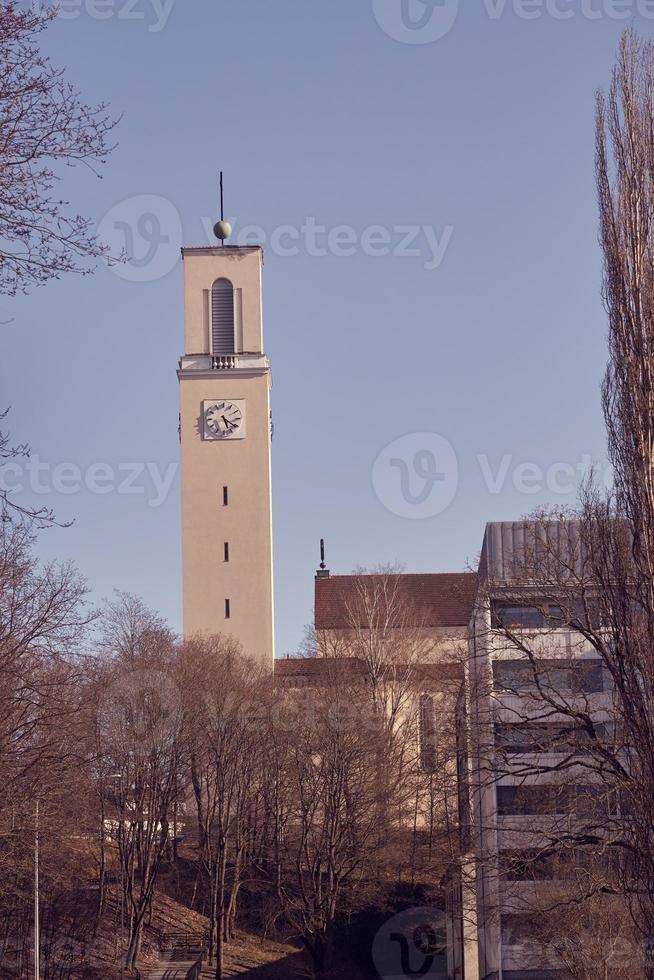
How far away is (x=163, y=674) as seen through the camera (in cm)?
5553

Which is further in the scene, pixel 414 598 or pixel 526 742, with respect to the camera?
pixel 414 598

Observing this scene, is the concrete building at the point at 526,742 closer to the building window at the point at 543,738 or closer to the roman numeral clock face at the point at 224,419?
the building window at the point at 543,738

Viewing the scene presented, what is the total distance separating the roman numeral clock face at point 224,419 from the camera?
79938 millimetres

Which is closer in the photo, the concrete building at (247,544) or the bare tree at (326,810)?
the bare tree at (326,810)

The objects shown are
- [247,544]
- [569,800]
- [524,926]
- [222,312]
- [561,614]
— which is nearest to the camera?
[569,800]

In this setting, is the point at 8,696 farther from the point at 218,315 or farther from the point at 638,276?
the point at 218,315

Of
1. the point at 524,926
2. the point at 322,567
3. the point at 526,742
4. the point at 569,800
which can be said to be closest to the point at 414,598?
the point at 322,567

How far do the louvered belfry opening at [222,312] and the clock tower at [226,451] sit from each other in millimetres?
58

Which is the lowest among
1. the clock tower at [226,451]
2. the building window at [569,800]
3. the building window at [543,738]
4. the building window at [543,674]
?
the building window at [569,800]

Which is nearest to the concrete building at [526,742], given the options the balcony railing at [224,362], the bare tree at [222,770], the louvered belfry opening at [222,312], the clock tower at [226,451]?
the bare tree at [222,770]

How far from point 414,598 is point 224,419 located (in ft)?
56.7

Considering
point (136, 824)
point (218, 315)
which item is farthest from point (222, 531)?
point (136, 824)

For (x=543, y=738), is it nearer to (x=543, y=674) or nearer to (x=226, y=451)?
(x=543, y=674)

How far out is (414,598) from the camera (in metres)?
87.9
